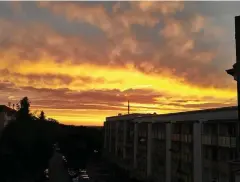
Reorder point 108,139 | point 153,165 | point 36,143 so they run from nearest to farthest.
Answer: point 153,165, point 36,143, point 108,139

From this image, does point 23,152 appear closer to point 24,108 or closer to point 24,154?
point 24,154

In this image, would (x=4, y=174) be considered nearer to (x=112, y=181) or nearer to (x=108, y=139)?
(x=112, y=181)

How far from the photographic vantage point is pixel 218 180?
100.0 ft

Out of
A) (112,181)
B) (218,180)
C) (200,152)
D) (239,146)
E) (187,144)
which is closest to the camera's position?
(239,146)

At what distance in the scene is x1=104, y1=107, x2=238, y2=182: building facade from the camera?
2983 centimetres

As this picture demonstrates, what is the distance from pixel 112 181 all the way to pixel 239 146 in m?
32.2

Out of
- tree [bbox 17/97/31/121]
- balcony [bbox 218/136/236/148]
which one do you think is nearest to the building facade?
balcony [bbox 218/136/236/148]

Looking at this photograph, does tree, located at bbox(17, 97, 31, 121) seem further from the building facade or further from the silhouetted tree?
the building facade

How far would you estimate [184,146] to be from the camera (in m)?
38.0

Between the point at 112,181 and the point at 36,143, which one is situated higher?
the point at 36,143

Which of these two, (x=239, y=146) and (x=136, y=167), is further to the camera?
(x=136, y=167)

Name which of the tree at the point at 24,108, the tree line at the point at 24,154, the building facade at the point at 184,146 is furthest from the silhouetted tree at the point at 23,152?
the tree at the point at 24,108

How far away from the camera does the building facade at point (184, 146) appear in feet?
97.9

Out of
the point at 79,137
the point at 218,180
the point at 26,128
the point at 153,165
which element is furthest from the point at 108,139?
the point at 218,180
